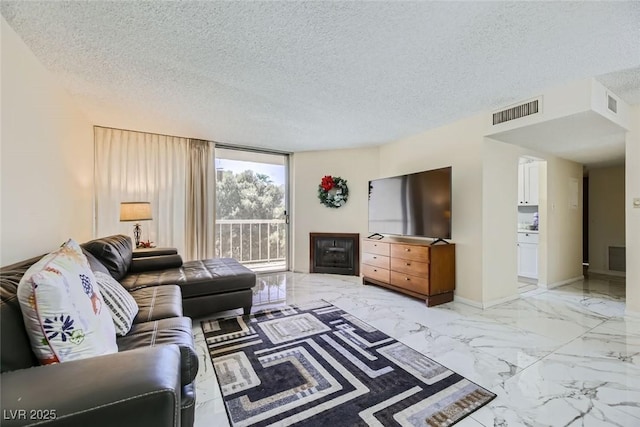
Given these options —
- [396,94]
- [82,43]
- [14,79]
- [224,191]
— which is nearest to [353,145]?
[396,94]

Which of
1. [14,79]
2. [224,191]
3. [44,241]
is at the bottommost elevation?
[44,241]

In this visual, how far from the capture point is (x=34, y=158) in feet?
6.52

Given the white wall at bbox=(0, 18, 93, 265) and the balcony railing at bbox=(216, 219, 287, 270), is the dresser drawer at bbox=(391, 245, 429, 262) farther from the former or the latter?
the white wall at bbox=(0, 18, 93, 265)

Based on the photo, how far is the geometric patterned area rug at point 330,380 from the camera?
1.44 m

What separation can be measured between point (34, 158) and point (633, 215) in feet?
18.4

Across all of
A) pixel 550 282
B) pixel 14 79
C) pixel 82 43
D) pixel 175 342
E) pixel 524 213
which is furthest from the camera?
pixel 524 213

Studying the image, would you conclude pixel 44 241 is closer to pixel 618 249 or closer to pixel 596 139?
pixel 596 139

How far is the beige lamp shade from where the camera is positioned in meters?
3.42


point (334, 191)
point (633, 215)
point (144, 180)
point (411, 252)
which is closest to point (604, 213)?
point (633, 215)

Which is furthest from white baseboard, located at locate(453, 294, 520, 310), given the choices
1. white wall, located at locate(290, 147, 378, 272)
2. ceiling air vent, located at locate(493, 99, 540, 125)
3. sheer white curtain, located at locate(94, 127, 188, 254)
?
sheer white curtain, located at locate(94, 127, 188, 254)

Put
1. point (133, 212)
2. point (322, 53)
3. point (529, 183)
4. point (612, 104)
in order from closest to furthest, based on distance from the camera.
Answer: point (322, 53) < point (612, 104) < point (133, 212) < point (529, 183)

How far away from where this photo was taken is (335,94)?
2629mm

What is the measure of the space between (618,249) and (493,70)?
5.15 meters

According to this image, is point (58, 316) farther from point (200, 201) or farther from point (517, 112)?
point (517, 112)
